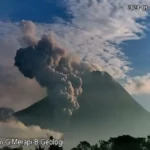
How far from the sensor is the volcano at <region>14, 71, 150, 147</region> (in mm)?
2123

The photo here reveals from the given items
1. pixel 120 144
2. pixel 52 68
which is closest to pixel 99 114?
pixel 120 144

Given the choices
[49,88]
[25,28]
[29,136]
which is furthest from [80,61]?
[29,136]

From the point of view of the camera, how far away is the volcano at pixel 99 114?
2.12 meters

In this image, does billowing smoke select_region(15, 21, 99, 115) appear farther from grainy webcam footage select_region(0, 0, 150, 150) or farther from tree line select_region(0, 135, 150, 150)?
tree line select_region(0, 135, 150, 150)

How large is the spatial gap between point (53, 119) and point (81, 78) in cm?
34

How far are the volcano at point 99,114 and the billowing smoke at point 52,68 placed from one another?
58 millimetres

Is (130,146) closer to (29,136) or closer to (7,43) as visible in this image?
(29,136)

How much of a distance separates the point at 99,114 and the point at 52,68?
453 mm
